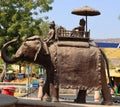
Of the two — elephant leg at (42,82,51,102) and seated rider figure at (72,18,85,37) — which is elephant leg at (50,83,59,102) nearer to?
elephant leg at (42,82,51,102)

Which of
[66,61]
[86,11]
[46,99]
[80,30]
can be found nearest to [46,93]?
[46,99]

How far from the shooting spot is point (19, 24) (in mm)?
36219

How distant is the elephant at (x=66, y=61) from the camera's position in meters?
14.2

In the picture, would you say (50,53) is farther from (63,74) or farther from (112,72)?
(112,72)

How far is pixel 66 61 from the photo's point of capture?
14172 mm

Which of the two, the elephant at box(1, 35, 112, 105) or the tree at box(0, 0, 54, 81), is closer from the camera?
the elephant at box(1, 35, 112, 105)

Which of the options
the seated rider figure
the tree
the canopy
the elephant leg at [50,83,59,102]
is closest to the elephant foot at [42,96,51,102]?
the elephant leg at [50,83,59,102]

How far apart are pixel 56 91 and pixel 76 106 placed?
1.35 m

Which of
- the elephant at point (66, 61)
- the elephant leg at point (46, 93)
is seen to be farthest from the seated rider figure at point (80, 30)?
the elephant leg at point (46, 93)

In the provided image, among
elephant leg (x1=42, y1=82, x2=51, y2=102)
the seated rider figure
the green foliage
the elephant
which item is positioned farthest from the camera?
the green foliage

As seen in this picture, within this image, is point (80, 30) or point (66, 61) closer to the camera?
point (66, 61)

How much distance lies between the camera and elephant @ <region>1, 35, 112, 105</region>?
14164 mm

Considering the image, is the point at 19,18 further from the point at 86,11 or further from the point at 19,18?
the point at 86,11

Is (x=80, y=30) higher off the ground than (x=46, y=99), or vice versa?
(x=80, y=30)
